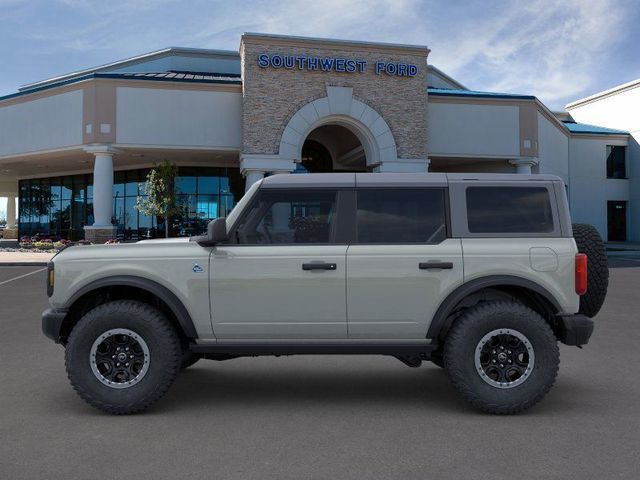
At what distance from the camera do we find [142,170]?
3512 centimetres

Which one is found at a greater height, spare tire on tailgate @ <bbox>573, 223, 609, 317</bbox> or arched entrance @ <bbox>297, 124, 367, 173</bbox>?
arched entrance @ <bbox>297, 124, 367, 173</bbox>

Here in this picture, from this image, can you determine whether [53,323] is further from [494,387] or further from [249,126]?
[249,126]

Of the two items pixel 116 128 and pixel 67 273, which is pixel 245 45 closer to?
pixel 116 128

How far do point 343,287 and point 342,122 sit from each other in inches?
965

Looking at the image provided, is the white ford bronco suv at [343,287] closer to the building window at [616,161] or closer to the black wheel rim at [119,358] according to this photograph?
the black wheel rim at [119,358]

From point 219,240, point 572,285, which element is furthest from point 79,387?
point 572,285

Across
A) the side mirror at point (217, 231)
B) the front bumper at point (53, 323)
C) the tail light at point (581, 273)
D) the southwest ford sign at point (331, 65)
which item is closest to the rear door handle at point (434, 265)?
the tail light at point (581, 273)

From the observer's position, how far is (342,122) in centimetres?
2858

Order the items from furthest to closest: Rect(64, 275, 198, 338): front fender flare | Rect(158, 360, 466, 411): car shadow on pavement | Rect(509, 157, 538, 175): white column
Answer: Rect(509, 157, 538, 175): white column → Rect(158, 360, 466, 411): car shadow on pavement → Rect(64, 275, 198, 338): front fender flare

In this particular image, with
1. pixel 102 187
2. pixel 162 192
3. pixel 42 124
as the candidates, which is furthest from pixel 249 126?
pixel 42 124

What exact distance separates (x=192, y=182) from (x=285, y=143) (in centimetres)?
903

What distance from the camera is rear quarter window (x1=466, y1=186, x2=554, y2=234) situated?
505cm

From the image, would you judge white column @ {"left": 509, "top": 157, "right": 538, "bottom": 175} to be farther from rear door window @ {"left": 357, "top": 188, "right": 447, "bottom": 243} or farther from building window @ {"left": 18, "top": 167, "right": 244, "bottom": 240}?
rear door window @ {"left": 357, "top": 188, "right": 447, "bottom": 243}

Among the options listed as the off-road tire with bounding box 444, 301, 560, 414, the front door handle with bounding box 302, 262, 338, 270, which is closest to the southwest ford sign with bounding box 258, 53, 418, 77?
the front door handle with bounding box 302, 262, 338, 270
